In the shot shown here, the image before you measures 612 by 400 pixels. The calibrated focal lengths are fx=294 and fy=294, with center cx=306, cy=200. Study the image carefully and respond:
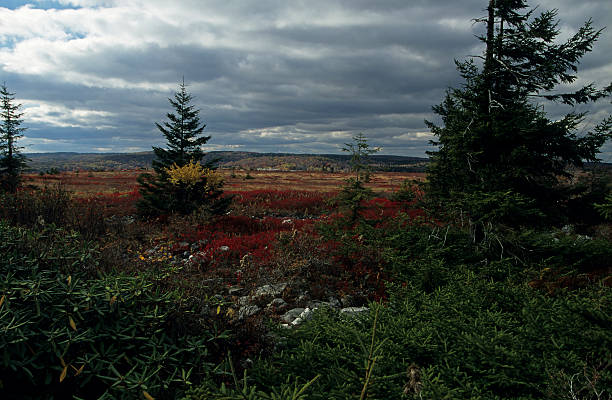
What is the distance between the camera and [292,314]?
4.95 meters

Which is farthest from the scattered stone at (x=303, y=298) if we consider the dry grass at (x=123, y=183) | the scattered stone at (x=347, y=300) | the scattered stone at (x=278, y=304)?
the dry grass at (x=123, y=183)

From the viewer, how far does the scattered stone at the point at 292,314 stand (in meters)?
4.73

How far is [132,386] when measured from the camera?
5.51 ft

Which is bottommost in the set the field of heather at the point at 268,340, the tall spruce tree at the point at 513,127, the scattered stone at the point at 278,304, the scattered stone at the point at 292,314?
the scattered stone at the point at 278,304

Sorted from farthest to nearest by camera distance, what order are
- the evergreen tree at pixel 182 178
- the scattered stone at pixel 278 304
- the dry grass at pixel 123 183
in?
the dry grass at pixel 123 183
the evergreen tree at pixel 182 178
the scattered stone at pixel 278 304

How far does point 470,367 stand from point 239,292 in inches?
195

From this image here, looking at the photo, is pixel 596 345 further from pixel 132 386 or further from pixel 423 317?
pixel 132 386

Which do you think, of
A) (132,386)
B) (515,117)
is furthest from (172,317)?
(515,117)

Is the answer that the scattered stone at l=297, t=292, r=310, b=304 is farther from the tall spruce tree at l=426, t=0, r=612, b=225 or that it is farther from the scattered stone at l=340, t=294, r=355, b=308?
the tall spruce tree at l=426, t=0, r=612, b=225

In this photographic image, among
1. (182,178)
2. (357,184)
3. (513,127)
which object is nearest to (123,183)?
(182,178)

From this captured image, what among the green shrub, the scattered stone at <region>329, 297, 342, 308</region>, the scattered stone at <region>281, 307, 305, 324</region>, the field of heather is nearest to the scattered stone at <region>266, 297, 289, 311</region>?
the scattered stone at <region>281, 307, 305, 324</region>

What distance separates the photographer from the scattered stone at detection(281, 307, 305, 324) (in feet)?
15.5

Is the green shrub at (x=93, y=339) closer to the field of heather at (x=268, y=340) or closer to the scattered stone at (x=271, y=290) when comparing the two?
the field of heather at (x=268, y=340)

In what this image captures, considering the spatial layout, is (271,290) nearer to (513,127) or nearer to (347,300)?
(347,300)
